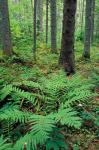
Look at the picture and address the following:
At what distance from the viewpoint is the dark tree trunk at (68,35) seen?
8797mm

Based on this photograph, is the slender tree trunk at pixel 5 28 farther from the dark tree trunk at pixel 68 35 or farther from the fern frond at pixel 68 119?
the fern frond at pixel 68 119

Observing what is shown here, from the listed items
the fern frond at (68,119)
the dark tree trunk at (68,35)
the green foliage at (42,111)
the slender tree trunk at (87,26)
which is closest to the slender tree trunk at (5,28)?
the dark tree trunk at (68,35)

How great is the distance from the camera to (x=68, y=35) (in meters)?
8.99

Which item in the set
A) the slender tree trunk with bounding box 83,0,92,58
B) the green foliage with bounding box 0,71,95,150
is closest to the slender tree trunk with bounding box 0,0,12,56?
the slender tree trunk with bounding box 83,0,92,58

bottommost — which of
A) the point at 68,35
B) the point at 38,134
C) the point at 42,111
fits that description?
the point at 42,111

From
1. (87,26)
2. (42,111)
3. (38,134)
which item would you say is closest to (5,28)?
(87,26)

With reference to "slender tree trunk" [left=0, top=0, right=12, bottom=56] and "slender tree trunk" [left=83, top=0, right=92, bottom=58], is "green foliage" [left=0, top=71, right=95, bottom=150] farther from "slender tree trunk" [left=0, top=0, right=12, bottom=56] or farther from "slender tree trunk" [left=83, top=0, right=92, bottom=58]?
"slender tree trunk" [left=83, top=0, right=92, bottom=58]

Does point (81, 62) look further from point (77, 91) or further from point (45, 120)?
point (45, 120)

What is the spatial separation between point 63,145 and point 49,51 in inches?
531

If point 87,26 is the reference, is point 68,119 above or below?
below

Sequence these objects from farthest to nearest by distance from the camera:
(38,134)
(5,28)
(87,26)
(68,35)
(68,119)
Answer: (87,26)
(5,28)
(68,35)
(68,119)
(38,134)

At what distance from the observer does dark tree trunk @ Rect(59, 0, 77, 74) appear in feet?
28.9

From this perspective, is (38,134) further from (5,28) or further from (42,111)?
(5,28)

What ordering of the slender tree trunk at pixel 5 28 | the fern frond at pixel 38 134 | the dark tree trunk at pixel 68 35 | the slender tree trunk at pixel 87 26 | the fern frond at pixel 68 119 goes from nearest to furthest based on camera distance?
the fern frond at pixel 38 134 → the fern frond at pixel 68 119 → the dark tree trunk at pixel 68 35 → the slender tree trunk at pixel 5 28 → the slender tree trunk at pixel 87 26
